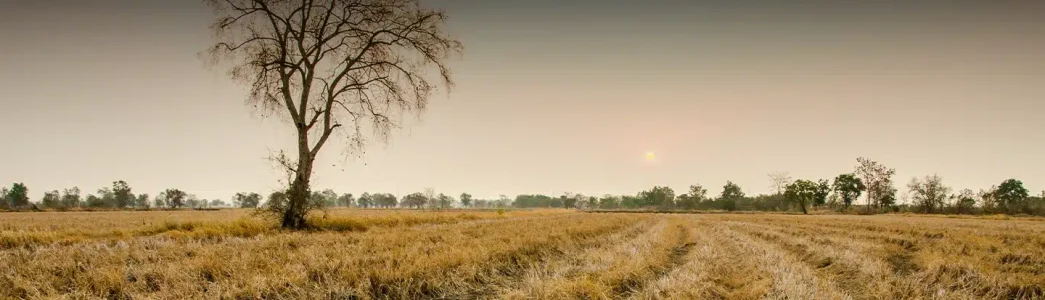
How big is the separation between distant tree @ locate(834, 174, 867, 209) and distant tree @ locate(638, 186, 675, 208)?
209 feet

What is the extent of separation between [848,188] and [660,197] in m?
73.9

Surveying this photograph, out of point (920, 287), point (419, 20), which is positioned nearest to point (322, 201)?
point (419, 20)

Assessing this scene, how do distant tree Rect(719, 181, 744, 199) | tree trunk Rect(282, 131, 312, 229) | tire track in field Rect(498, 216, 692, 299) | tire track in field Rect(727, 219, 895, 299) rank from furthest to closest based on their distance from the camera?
distant tree Rect(719, 181, 744, 199) → tree trunk Rect(282, 131, 312, 229) → tire track in field Rect(727, 219, 895, 299) → tire track in field Rect(498, 216, 692, 299)

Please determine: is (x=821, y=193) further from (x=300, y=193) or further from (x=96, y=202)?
(x=96, y=202)

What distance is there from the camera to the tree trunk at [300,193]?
1322 cm

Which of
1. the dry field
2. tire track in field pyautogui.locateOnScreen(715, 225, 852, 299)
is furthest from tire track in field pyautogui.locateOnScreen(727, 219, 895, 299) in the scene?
tire track in field pyautogui.locateOnScreen(715, 225, 852, 299)

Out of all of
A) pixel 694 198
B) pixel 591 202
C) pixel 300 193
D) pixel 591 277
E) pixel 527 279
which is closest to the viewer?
pixel 527 279

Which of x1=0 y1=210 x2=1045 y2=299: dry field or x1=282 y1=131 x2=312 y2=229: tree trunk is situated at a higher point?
x1=282 y1=131 x2=312 y2=229: tree trunk

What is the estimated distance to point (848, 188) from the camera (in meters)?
96.4

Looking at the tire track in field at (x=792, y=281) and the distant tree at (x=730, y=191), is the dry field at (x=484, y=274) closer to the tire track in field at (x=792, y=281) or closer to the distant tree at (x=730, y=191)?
the tire track in field at (x=792, y=281)

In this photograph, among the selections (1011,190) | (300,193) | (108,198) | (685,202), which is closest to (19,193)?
(108,198)

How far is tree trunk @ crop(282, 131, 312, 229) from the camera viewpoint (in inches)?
520

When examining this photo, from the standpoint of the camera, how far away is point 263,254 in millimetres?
6312

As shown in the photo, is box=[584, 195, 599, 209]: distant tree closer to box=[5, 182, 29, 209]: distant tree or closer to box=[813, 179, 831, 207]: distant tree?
box=[813, 179, 831, 207]: distant tree
